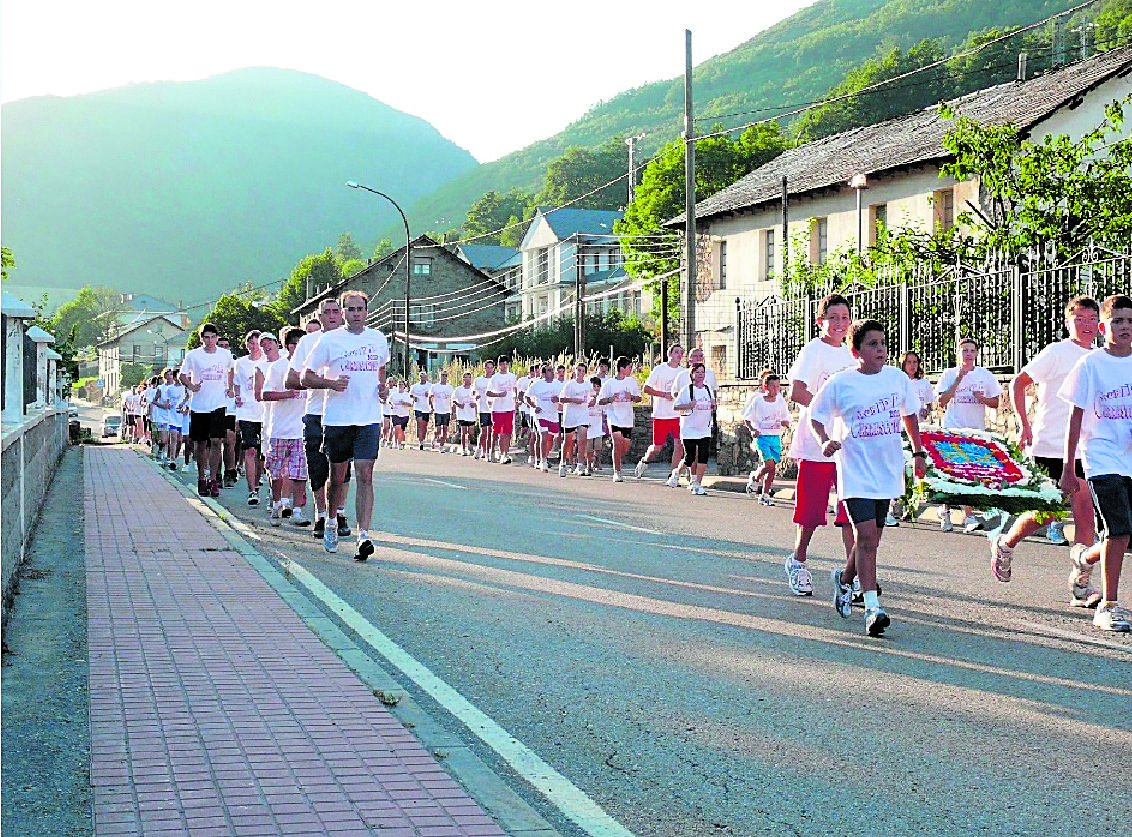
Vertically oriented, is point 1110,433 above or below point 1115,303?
below

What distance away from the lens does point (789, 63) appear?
136125mm

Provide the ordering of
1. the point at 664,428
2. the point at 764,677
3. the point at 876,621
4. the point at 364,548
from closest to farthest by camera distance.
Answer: the point at 764,677, the point at 876,621, the point at 364,548, the point at 664,428

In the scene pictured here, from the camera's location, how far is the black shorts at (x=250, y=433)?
15867 millimetres

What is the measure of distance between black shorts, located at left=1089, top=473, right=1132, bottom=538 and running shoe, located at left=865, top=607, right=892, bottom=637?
55.1 inches

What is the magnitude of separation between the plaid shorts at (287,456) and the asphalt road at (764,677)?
3.79ft

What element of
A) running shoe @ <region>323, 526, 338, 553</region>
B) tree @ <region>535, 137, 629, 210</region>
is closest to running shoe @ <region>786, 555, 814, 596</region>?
running shoe @ <region>323, 526, 338, 553</region>

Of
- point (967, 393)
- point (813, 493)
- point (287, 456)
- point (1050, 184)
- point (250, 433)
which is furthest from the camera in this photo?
point (1050, 184)

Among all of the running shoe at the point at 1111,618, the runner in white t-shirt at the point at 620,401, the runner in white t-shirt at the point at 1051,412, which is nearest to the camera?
the running shoe at the point at 1111,618

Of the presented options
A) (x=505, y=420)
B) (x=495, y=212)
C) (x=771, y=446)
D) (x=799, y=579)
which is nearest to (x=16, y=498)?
(x=799, y=579)

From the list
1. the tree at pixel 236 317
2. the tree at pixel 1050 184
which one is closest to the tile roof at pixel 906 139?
the tree at pixel 1050 184

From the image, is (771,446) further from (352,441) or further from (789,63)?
(789,63)

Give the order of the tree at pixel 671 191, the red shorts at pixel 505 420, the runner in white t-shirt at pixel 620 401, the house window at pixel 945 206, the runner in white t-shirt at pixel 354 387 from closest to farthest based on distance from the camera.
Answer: the runner in white t-shirt at pixel 354 387
the runner in white t-shirt at pixel 620 401
the red shorts at pixel 505 420
the house window at pixel 945 206
the tree at pixel 671 191

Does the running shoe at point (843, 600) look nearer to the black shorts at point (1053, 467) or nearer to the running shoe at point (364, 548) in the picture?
the black shorts at point (1053, 467)

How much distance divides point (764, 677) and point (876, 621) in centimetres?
122
